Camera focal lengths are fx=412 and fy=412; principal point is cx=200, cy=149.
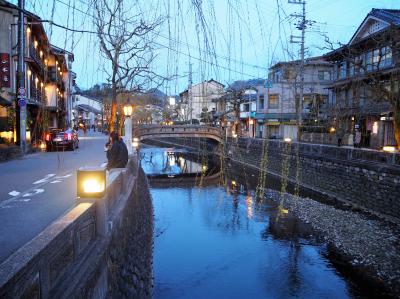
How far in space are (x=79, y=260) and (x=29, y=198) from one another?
6.92 metres

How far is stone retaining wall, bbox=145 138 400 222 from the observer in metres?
20.6

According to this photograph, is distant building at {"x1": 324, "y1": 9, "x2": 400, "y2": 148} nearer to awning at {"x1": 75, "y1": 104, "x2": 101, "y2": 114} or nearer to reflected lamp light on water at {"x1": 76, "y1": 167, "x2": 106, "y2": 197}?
reflected lamp light on water at {"x1": 76, "y1": 167, "x2": 106, "y2": 197}

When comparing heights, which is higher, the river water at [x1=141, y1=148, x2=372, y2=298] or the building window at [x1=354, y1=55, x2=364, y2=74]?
the building window at [x1=354, y1=55, x2=364, y2=74]

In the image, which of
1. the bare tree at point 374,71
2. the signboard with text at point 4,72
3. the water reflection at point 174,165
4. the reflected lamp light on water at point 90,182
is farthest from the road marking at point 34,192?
the water reflection at point 174,165

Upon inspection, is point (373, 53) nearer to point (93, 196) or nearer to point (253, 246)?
point (253, 246)

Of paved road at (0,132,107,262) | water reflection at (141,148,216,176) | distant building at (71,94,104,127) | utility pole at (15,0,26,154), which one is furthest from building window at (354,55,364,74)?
distant building at (71,94,104,127)

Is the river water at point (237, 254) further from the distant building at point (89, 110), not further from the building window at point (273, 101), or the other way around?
the distant building at point (89, 110)

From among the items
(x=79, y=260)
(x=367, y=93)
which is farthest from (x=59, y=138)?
(x=367, y=93)

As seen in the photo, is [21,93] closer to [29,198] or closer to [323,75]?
[29,198]

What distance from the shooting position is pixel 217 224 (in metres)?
20.4

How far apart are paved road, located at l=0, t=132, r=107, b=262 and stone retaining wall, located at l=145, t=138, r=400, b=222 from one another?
15.1 m

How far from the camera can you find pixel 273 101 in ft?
191

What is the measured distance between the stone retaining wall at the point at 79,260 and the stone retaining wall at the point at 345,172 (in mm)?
15240

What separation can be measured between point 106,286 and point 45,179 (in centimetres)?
1017
